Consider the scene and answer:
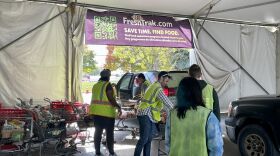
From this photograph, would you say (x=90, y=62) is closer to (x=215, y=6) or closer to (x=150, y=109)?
(x=215, y=6)

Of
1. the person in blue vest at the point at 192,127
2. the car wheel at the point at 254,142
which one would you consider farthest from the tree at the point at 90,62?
the person in blue vest at the point at 192,127

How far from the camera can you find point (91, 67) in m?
34.5

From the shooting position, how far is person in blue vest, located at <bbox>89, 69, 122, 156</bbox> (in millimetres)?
7355

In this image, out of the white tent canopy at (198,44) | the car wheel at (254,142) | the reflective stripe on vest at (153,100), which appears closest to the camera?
the reflective stripe on vest at (153,100)

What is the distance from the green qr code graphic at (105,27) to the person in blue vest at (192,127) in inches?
388

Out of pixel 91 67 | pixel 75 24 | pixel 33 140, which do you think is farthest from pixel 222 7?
pixel 91 67

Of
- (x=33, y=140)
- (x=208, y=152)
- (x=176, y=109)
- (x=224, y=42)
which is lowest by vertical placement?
(x=33, y=140)

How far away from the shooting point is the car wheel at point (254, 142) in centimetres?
645

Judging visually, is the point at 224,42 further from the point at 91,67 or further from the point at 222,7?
the point at 91,67

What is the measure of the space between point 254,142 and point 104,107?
295cm

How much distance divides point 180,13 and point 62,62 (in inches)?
193

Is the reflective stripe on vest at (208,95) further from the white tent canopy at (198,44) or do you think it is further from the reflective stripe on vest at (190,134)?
the white tent canopy at (198,44)

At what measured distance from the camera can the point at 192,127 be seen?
9.80 ft

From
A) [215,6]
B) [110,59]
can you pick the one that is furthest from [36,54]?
[110,59]
